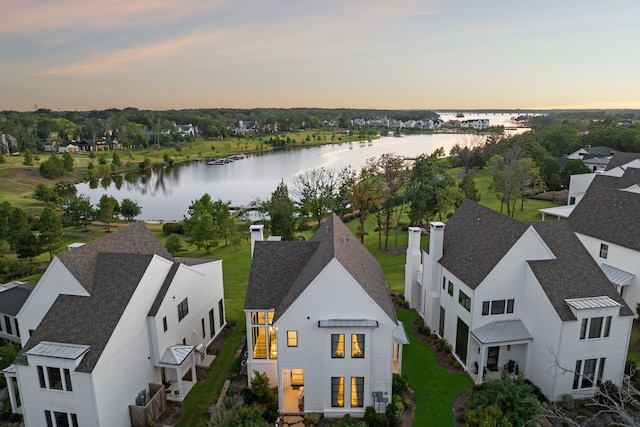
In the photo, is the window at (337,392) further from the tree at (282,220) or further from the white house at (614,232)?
the tree at (282,220)

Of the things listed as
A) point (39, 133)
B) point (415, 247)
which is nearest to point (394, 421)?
point (415, 247)

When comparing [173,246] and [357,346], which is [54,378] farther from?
[173,246]

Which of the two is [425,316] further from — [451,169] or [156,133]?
[156,133]

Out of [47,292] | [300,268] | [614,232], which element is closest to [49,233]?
[47,292]

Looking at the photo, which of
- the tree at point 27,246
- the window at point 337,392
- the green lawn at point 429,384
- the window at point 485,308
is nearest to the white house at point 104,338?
the window at point 337,392

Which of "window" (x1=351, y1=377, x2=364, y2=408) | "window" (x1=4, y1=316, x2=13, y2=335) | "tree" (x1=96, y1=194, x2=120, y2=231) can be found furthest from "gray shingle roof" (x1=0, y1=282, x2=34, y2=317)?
"tree" (x1=96, y1=194, x2=120, y2=231)

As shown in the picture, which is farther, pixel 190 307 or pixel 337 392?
pixel 190 307
